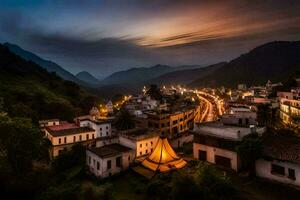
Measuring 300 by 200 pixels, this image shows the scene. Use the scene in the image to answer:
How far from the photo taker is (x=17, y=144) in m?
25.6

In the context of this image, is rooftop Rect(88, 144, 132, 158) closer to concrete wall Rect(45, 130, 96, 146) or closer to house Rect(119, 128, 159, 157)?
house Rect(119, 128, 159, 157)

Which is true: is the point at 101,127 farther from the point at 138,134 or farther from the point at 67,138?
the point at 138,134

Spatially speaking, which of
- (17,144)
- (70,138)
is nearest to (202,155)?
(17,144)

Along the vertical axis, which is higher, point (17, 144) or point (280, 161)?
point (17, 144)

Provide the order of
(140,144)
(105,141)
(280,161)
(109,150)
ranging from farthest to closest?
(105,141) → (140,144) → (109,150) → (280,161)

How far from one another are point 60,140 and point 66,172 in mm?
12757

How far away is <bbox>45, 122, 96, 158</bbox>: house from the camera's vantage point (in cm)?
4353

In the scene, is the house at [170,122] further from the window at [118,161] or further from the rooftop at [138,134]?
the window at [118,161]

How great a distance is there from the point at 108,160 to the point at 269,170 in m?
17.4

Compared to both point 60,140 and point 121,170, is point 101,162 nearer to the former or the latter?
point 121,170

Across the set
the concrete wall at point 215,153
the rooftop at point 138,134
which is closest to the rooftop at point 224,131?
the concrete wall at point 215,153

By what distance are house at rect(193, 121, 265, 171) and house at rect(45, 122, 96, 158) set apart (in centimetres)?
2498

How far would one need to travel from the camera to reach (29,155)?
85.4 feet

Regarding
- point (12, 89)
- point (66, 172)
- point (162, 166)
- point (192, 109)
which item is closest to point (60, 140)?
point (66, 172)
